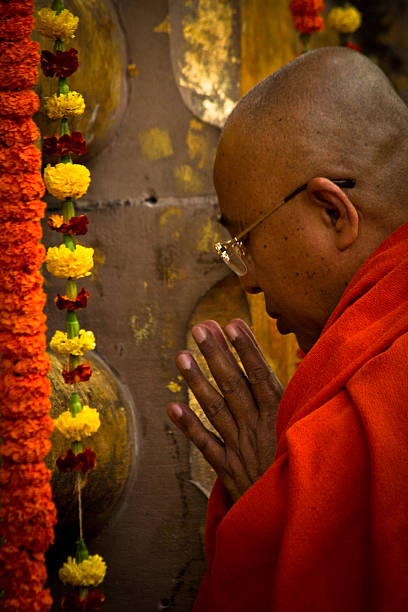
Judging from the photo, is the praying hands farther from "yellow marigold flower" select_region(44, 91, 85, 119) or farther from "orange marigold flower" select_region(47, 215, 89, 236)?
"yellow marigold flower" select_region(44, 91, 85, 119)

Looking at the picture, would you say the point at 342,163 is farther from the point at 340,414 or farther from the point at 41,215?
the point at 41,215

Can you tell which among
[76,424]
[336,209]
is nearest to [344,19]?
[336,209]

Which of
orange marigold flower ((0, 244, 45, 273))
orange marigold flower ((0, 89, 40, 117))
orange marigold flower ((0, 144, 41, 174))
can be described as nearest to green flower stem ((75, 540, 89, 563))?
orange marigold flower ((0, 244, 45, 273))

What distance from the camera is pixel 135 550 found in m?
2.05

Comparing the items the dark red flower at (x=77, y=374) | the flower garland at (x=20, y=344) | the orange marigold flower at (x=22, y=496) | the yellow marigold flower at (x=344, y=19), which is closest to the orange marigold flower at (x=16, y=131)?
the flower garland at (x=20, y=344)

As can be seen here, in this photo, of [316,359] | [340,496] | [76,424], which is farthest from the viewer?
[76,424]

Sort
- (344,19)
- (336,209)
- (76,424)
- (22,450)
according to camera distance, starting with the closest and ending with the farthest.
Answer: (336,209) → (22,450) → (76,424) → (344,19)

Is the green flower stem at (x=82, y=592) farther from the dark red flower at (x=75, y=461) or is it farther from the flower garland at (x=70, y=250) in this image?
the dark red flower at (x=75, y=461)

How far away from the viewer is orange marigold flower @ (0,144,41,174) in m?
1.44

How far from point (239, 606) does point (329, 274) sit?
0.68 m

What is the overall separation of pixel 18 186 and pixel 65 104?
8.9 inches

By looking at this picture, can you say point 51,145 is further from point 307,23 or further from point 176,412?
point 307,23

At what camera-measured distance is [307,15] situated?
2072 mm

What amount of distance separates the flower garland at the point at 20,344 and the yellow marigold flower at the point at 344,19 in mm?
1275
